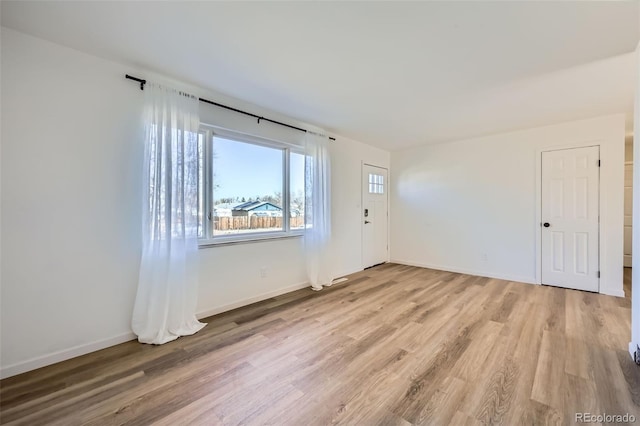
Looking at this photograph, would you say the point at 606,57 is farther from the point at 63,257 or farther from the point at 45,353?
the point at 45,353

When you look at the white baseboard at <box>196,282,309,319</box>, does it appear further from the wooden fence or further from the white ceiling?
the white ceiling

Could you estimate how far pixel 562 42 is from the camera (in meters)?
1.92

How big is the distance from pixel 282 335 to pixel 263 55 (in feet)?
8.14

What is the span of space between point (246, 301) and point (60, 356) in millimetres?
1609

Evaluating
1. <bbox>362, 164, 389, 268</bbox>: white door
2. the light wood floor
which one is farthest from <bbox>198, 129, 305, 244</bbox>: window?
<bbox>362, 164, 389, 268</bbox>: white door

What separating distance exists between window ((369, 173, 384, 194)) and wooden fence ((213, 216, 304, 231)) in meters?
2.02

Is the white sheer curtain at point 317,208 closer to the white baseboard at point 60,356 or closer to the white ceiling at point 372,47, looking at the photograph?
the white ceiling at point 372,47

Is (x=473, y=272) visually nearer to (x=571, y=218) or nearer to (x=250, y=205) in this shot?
(x=571, y=218)

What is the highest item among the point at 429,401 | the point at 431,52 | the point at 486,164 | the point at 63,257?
the point at 431,52

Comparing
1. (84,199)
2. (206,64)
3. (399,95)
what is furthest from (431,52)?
(84,199)

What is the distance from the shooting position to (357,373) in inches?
73.3

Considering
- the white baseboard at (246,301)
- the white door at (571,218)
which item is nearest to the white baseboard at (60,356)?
the white baseboard at (246,301)

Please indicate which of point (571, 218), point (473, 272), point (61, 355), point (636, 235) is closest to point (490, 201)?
point (571, 218)

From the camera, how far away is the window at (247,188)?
283cm
